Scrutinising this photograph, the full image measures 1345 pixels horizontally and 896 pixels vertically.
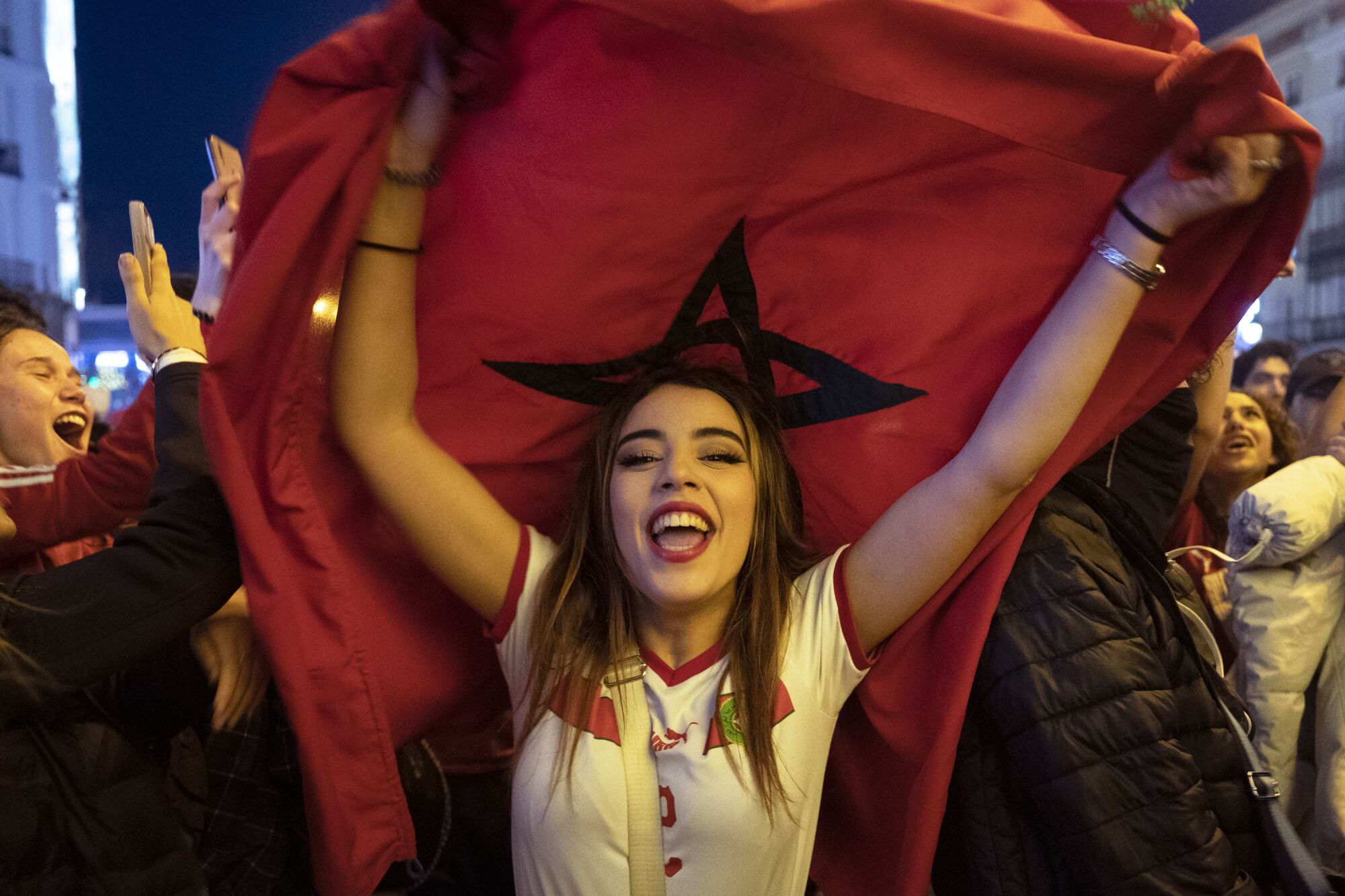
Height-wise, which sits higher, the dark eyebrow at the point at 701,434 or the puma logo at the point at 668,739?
the dark eyebrow at the point at 701,434

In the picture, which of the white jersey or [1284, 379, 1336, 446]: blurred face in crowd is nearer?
the white jersey

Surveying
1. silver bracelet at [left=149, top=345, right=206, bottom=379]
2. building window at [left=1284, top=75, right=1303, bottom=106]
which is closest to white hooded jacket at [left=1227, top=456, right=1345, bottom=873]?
silver bracelet at [left=149, top=345, right=206, bottom=379]

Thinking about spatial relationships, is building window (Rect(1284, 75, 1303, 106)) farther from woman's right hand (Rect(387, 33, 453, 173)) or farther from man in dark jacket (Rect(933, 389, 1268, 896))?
woman's right hand (Rect(387, 33, 453, 173))

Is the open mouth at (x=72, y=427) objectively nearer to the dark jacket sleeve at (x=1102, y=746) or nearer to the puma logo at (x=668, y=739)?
the puma logo at (x=668, y=739)

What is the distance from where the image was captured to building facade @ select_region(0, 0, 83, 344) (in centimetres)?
864

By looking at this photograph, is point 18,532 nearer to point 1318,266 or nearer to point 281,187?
point 281,187

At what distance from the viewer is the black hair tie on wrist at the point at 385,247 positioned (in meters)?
1.43

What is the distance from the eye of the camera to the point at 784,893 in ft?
4.58

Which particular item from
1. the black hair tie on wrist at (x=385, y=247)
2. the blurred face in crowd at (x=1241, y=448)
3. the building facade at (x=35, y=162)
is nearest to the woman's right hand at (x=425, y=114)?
the black hair tie on wrist at (x=385, y=247)

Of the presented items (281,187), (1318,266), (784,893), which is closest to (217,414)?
(281,187)

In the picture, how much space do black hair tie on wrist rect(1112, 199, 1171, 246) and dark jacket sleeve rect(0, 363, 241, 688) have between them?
1440 millimetres

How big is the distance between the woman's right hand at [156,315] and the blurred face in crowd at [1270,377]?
4.16m

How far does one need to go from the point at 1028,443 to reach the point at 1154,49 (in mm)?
597

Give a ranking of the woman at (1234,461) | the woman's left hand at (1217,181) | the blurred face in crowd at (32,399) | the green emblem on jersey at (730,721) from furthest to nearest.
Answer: the woman at (1234,461) → the blurred face in crowd at (32,399) → the green emblem on jersey at (730,721) → the woman's left hand at (1217,181)
